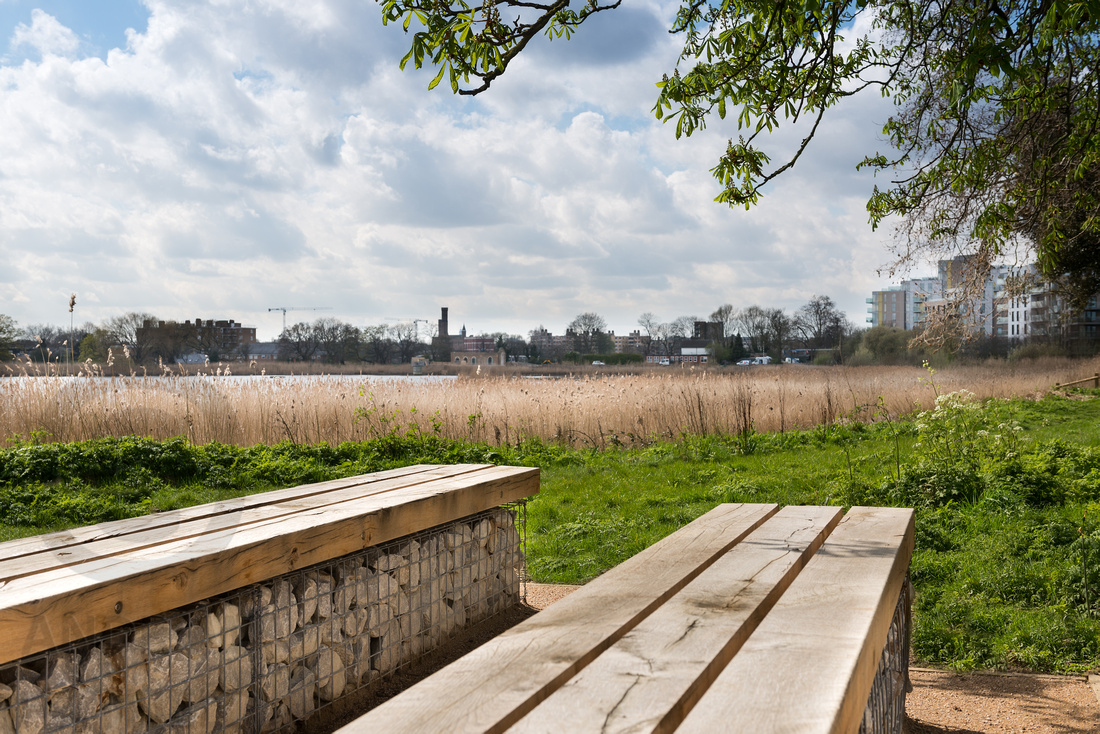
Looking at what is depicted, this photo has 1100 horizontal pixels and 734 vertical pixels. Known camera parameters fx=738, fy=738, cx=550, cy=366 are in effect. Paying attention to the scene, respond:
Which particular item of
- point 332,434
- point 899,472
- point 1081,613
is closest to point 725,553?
point 1081,613

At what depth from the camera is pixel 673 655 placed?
1312mm

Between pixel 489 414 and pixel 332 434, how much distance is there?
6.58ft

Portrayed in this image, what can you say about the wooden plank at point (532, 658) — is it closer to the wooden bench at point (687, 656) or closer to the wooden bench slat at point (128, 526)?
the wooden bench at point (687, 656)

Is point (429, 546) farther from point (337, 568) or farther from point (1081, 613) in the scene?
point (1081, 613)

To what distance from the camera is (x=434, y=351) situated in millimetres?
36875

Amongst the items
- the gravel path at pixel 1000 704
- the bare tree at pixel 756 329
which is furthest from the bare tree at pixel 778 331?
the gravel path at pixel 1000 704

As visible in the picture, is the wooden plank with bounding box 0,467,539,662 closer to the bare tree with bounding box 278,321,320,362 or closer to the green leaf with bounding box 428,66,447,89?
the green leaf with bounding box 428,66,447,89

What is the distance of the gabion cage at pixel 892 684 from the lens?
200 centimetres

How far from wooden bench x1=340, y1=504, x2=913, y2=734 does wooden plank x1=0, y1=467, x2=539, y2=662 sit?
0.98 m

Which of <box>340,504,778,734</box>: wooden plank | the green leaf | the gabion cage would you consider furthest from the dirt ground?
the green leaf

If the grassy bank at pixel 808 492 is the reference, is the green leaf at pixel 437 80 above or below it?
above

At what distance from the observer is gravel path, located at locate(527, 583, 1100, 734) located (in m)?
2.63

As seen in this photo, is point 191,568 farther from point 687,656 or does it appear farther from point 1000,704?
point 1000,704

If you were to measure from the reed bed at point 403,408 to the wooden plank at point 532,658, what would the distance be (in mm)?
6801
